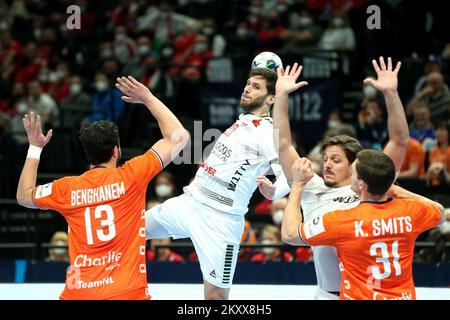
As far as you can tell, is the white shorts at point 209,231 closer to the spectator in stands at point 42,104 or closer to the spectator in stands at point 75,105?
the spectator in stands at point 75,105

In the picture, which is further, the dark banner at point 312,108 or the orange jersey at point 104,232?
the dark banner at point 312,108

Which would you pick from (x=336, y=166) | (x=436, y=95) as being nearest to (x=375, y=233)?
(x=336, y=166)

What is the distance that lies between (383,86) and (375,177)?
0.88m

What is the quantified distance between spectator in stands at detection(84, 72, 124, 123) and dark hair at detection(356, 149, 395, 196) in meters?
10.1

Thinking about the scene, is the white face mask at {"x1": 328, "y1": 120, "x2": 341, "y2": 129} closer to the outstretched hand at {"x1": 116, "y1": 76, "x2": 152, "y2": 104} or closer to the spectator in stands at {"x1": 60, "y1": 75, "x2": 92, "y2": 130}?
the spectator in stands at {"x1": 60, "y1": 75, "x2": 92, "y2": 130}

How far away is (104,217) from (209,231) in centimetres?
168

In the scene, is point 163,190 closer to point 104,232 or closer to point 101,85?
point 101,85

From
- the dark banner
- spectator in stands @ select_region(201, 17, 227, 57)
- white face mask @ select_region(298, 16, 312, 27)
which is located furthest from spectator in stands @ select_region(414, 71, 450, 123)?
spectator in stands @ select_region(201, 17, 227, 57)

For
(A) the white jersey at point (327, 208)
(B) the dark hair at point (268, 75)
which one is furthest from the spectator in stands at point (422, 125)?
(A) the white jersey at point (327, 208)

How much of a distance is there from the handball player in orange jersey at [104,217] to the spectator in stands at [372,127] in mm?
6695

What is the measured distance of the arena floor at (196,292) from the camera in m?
8.68

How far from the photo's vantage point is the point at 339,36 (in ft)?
51.9

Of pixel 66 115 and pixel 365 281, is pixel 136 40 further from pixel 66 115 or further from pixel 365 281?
pixel 365 281

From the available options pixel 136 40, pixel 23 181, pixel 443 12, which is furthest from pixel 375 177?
pixel 136 40
